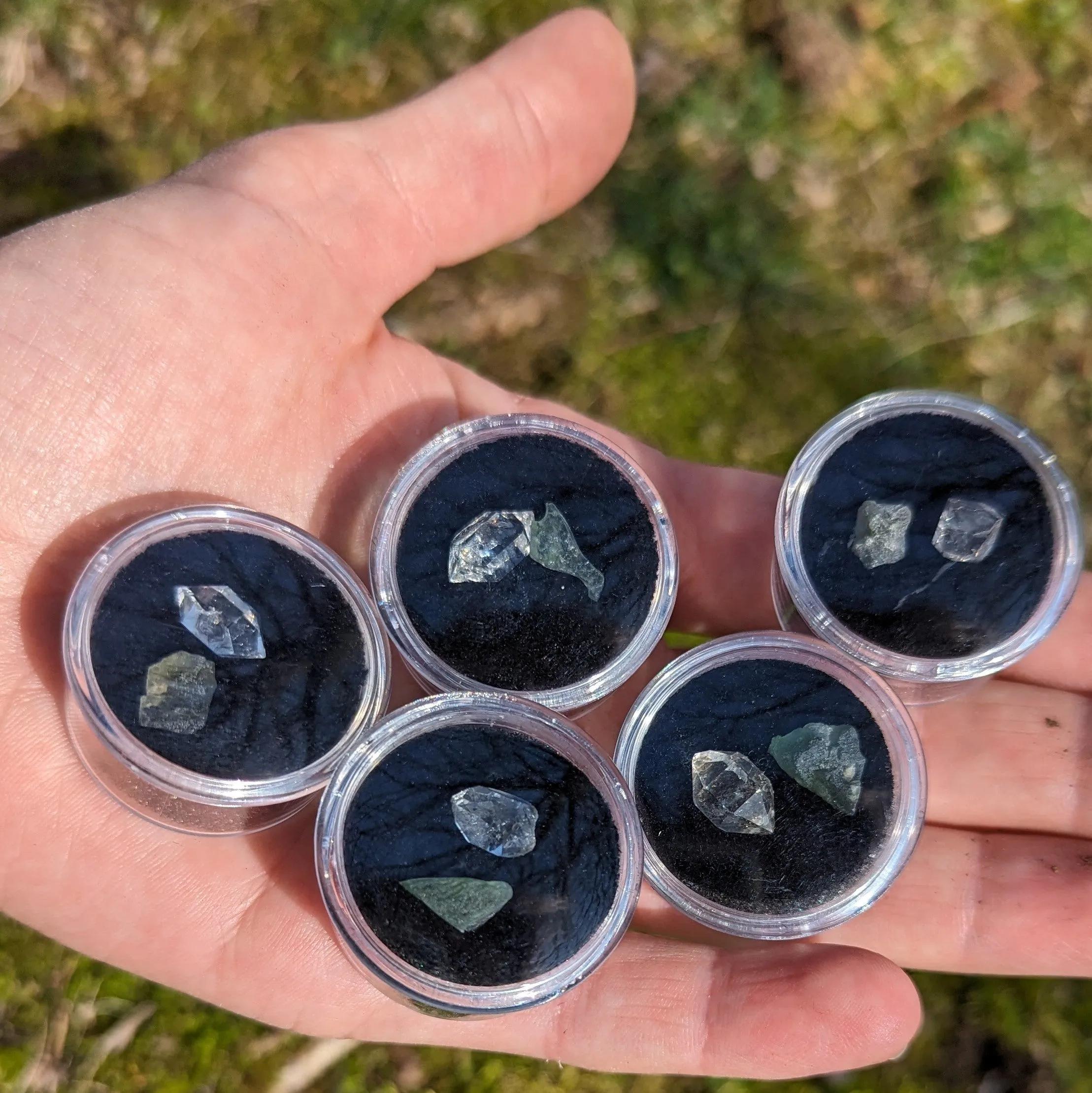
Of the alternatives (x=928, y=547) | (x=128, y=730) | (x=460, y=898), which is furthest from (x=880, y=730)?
(x=128, y=730)

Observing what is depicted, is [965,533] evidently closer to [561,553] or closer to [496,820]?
[561,553]

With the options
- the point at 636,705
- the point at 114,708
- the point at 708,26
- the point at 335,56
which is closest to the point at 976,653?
the point at 636,705

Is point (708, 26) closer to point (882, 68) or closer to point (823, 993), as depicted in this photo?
point (882, 68)

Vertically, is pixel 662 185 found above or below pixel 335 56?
below

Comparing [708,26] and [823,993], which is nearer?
[823,993]

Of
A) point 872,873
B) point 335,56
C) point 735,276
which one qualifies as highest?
point 335,56

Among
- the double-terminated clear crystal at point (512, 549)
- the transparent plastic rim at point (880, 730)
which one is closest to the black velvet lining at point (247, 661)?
the double-terminated clear crystal at point (512, 549)

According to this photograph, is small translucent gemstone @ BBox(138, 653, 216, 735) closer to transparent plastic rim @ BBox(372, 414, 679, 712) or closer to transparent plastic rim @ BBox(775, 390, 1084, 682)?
transparent plastic rim @ BBox(372, 414, 679, 712)
